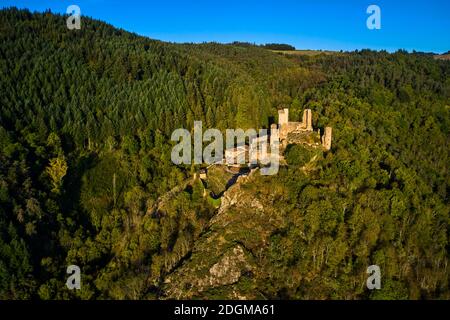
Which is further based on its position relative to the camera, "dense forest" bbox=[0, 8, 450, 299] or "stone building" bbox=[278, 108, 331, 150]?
"stone building" bbox=[278, 108, 331, 150]

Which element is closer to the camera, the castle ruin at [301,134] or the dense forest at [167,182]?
the dense forest at [167,182]

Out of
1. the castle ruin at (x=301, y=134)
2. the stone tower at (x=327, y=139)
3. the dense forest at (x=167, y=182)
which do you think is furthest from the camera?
the stone tower at (x=327, y=139)

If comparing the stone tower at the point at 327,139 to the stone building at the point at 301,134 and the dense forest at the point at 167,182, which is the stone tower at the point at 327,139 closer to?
the stone building at the point at 301,134

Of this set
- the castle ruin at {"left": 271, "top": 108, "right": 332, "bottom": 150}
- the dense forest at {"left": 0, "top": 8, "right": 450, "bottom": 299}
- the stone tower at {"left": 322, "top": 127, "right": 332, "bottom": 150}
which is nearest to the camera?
the dense forest at {"left": 0, "top": 8, "right": 450, "bottom": 299}

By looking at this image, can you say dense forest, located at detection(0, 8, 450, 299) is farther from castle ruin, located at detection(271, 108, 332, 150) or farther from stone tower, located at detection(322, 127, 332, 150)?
castle ruin, located at detection(271, 108, 332, 150)

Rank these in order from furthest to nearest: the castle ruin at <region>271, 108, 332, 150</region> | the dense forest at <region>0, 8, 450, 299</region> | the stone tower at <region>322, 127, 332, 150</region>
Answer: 1. the stone tower at <region>322, 127, 332, 150</region>
2. the castle ruin at <region>271, 108, 332, 150</region>
3. the dense forest at <region>0, 8, 450, 299</region>

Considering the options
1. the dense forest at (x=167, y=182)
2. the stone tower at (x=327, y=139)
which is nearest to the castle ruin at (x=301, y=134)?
the stone tower at (x=327, y=139)

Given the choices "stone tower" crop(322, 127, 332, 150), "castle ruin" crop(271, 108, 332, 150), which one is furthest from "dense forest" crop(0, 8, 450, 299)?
"castle ruin" crop(271, 108, 332, 150)

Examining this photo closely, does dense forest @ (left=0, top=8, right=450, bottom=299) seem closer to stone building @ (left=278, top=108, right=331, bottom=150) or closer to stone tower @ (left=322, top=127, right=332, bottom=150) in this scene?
stone tower @ (left=322, top=127, right=332, bottom=150)

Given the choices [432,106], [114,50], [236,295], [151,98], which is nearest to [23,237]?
[236,295]
